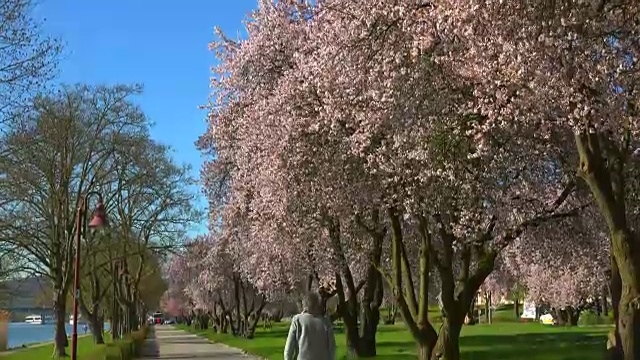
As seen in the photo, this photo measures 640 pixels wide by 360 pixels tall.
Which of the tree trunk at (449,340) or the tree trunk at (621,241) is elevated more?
the tree trunk at (621,241)

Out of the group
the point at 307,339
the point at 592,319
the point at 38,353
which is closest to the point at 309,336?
the point at 307,339

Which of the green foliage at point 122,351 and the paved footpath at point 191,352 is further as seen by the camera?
the paved footpath at point 191,352

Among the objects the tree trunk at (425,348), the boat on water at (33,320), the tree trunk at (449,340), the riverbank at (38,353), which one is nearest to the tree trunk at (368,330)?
the riverbank at (38,353)

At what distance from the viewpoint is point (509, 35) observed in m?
11.1

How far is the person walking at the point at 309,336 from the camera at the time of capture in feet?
29.8

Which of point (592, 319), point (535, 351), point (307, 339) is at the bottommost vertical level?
point (592, 319)

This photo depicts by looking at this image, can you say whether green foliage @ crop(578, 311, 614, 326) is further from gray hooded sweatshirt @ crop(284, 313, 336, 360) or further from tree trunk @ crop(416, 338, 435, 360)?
gray hooded sweatshirt @ crop(284, 313, 336, 360)

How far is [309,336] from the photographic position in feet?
29.8

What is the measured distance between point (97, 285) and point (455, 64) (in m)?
41.7

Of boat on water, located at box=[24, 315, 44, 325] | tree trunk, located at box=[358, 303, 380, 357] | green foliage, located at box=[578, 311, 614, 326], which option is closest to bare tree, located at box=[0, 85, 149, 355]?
tree trunk, located at box=[358, 303, 380, 357]

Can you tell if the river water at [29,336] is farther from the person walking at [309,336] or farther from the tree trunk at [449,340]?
the person walking at [309,336]

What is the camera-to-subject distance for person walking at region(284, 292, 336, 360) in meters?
9.09

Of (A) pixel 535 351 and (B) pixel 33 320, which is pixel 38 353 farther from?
(B) pixel 33 320

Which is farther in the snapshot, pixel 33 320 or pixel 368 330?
pixel 33 320
